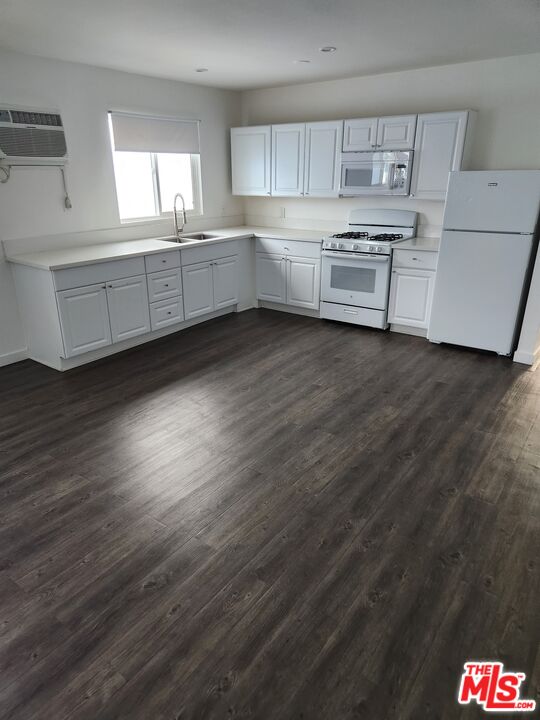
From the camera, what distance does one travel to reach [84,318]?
399cm

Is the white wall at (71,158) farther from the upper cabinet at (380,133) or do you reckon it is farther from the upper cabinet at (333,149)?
the upper cabinet at (380,133)

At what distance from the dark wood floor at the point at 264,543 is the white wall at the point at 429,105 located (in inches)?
84.2

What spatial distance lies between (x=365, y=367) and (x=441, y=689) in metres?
2.77

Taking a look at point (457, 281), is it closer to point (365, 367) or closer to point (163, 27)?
point (365, 367)

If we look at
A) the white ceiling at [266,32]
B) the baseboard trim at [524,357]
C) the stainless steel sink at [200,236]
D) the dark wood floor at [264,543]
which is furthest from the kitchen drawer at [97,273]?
the baseboard trim at [524,357]

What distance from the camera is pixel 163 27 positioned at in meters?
3.16

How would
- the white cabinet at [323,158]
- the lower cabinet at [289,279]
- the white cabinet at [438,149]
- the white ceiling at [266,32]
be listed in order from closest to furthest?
the white ceiling at [266,32] → the white cabinet at [438,149] → the white cabinet at [323,158] → the lower cabinet at [289,279]

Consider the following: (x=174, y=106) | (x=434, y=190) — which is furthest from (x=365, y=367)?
(x=174, y=106)

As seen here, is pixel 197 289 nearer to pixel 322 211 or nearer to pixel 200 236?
pixel 200 236

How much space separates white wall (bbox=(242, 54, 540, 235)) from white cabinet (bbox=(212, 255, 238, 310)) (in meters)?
1.12

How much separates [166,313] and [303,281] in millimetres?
1619

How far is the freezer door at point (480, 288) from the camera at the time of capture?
399 cm

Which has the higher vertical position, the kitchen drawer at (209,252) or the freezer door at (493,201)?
the freezer door at (493,201)

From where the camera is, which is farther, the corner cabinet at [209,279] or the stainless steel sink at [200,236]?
the stainless steel sink at [200,236]
